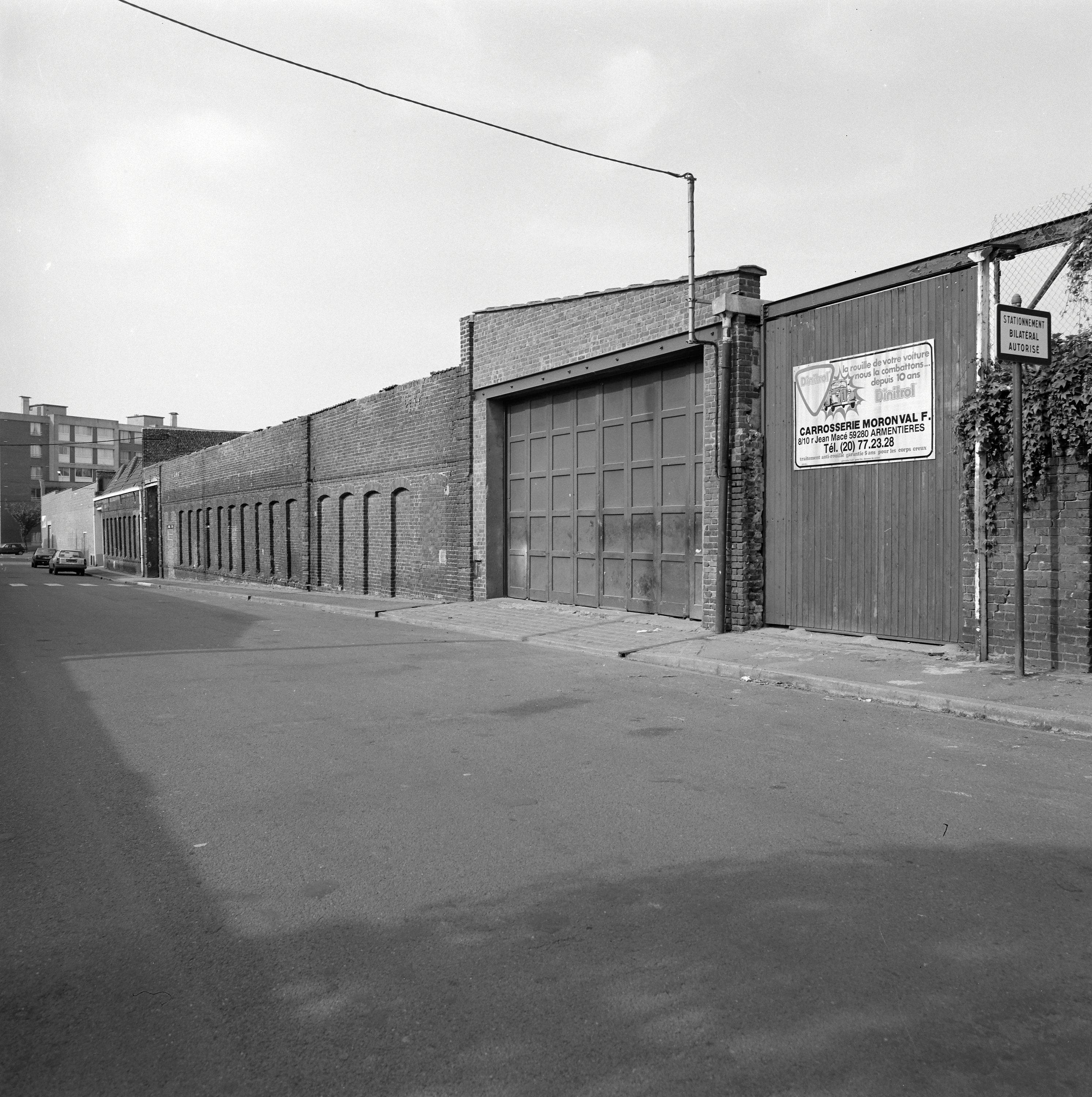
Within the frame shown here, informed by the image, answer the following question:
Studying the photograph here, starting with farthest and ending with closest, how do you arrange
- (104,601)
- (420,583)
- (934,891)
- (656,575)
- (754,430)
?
(104,601) < (420,583) < (656,575) < (754,430) < (934,891)

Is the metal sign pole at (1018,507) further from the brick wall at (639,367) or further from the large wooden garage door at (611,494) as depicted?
the large wooden garage door at (611,494)

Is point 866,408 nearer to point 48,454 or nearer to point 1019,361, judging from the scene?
point 1019,361

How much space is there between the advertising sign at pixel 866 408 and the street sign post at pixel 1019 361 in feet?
6.77

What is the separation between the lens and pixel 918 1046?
290 centimetres

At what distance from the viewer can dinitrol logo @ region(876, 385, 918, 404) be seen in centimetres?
1134

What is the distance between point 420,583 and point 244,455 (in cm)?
1578

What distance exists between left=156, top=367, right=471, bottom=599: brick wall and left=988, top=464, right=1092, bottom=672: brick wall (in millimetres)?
11950

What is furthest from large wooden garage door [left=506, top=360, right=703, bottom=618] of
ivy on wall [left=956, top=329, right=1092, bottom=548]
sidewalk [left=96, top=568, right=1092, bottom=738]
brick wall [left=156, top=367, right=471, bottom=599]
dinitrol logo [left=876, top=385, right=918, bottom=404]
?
ivy on wall [left=956, top=329, right=1092, bottom=548]

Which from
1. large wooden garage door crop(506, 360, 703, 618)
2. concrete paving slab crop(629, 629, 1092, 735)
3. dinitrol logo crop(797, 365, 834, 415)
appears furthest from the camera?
large wooden garage door crop(506, 360, 703, 618)

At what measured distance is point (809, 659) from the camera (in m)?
10.8

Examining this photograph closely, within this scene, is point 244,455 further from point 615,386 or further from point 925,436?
point 925,436

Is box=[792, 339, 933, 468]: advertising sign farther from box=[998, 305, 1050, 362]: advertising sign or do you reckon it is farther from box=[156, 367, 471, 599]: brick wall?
box=[156, 367, 471, 599]: brick wall

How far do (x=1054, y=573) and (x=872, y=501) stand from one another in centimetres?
271

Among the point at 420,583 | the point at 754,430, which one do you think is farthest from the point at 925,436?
the point at 420,583
